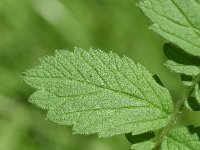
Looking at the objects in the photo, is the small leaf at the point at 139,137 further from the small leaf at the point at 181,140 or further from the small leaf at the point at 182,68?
the small leaf at the point at 182,68

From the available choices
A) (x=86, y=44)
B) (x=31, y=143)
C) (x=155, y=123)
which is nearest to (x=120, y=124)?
(x=155, y=123)

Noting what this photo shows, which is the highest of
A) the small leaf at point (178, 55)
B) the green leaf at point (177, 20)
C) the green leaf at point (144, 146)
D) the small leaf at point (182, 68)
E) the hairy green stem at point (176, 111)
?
the green leaf at point (177, 20)

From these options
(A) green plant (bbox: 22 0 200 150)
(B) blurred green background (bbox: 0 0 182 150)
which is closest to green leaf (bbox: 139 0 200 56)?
(A) green plant (bbox: 22 0 200 150)

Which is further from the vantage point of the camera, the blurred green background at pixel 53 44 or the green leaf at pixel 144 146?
the blurred green background at pixel 53 44

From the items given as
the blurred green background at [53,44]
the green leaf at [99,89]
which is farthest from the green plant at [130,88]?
the blurred green background at [53,44]

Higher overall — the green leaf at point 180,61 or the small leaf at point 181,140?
the green leaf at point 180,61

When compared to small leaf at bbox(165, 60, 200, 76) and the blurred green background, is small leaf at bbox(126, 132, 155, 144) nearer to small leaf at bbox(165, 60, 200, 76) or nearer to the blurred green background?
small leaf at bbox(165, 60, 200, 76)

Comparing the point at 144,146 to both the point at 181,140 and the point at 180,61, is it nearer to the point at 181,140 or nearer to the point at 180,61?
the point at 181,140

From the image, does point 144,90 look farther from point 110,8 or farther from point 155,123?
point 110,8
